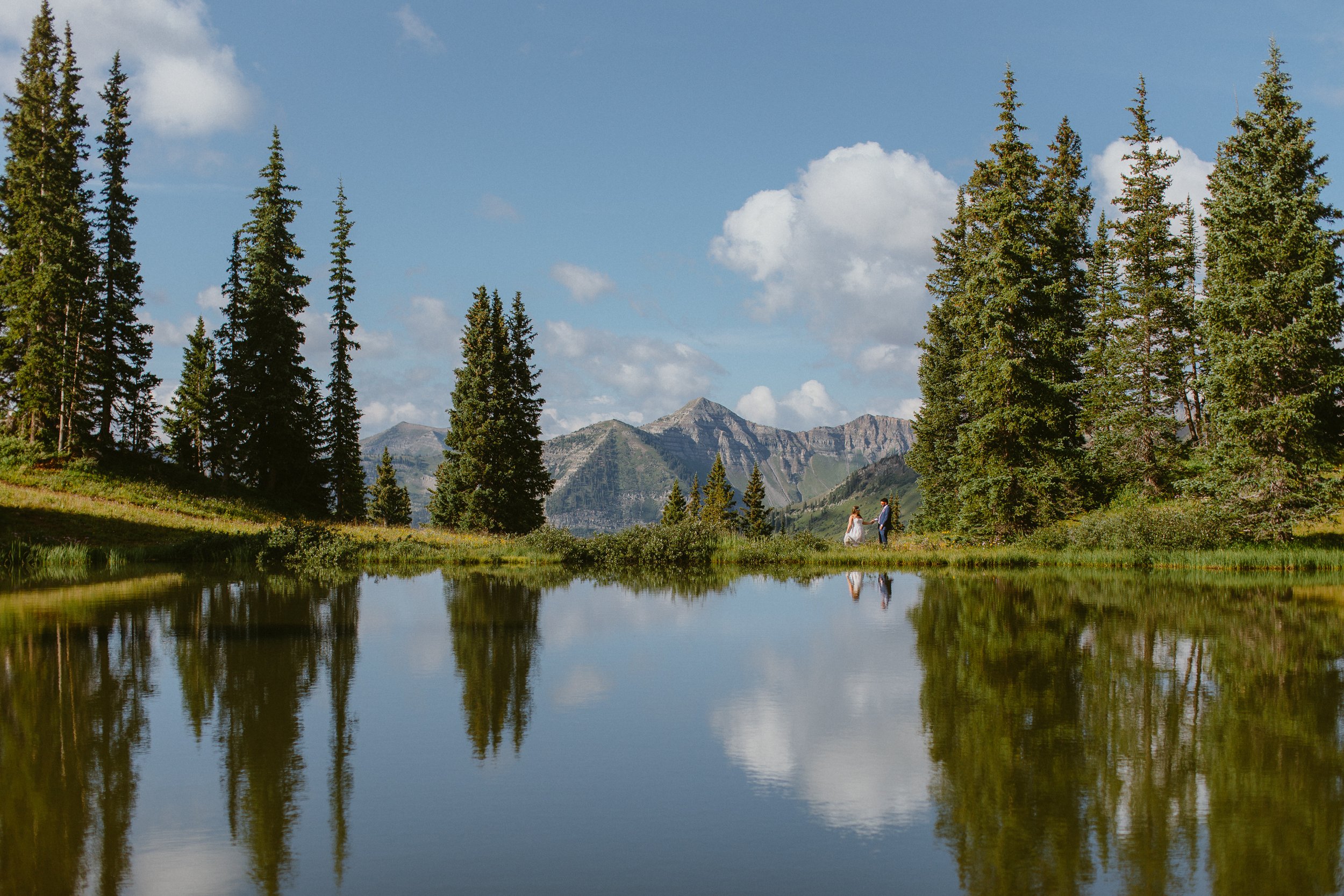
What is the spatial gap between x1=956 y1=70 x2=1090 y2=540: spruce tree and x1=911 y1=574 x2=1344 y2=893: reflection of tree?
1898cm

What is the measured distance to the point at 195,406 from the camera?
62.7 m

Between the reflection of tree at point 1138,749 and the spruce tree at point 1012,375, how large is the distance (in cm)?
1898

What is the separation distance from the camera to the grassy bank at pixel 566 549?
3175cm

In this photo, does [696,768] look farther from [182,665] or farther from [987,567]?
[987,567]

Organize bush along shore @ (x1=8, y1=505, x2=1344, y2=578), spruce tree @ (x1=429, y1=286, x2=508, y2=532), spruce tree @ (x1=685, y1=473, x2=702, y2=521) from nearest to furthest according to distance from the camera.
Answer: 1. bush along shore @ (x1=8, y1=505, x2=1344, y2=578)
2. spruce tree @ (x1=429, y1=286, x2=508, y2=532)
3. spruce tree @ (x1=685, y1=473, x2=702, y2=521)

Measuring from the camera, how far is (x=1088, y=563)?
32500 millimetres

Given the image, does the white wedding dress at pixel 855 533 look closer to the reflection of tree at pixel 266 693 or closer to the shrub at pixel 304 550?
the shrub at pixel 304 550

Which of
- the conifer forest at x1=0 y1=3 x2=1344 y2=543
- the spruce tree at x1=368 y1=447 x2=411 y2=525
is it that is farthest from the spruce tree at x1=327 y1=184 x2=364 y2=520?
the spruce tree at x1=368 y1=447 x2=411 y2=525

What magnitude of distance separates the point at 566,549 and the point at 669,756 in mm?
27242

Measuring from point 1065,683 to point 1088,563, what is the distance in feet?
70.8

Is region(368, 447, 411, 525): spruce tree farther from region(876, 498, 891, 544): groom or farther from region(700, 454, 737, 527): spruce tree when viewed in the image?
region(876, 498, 891, 544): groom

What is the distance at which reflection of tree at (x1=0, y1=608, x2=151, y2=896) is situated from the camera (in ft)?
22.5

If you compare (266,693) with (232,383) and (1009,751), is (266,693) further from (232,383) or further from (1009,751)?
(232,383)

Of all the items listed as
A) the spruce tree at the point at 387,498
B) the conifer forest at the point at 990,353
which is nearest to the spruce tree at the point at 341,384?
the conifer forest at the point at 990,353
